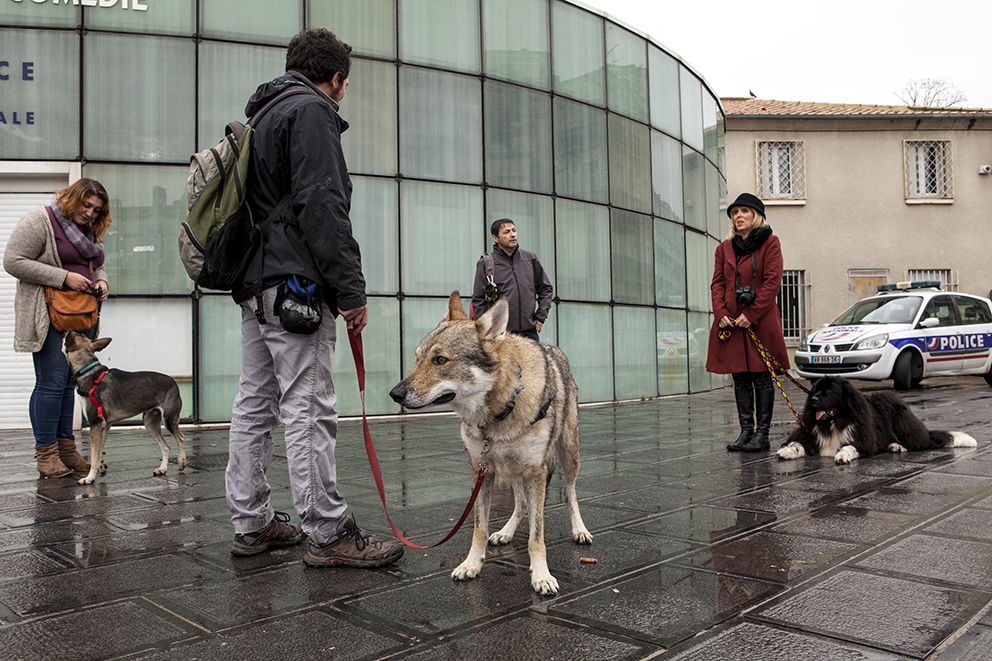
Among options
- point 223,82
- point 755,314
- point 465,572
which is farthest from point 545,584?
point 223,82

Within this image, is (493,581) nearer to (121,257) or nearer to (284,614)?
(284,614)

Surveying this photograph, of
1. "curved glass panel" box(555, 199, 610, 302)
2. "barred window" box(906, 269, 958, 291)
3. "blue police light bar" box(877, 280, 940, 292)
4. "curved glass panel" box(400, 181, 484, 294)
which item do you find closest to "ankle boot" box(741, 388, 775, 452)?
"curved glass panel" box(400, 181, 484, 294)

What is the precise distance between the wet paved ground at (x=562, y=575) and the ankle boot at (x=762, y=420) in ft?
2.74

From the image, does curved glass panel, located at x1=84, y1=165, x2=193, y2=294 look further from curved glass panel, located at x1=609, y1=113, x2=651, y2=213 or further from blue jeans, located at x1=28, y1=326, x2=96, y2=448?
curved glass panel, located at x1=609, y1=113, x2=651, y2=213

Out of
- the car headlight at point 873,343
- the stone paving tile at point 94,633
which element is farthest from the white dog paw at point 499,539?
the car headlight at point 873,343

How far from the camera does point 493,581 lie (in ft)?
10.5

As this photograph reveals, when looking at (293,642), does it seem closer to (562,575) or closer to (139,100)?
(562,575)

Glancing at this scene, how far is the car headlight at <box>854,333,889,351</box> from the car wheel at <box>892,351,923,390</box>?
1.52ft

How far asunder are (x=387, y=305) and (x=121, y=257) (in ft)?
11.9

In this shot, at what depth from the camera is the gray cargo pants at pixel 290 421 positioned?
3453 millimetres

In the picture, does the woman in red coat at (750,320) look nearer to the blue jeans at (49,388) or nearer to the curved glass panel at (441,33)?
the blue jeans at (49,388)

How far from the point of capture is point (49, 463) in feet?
19.1

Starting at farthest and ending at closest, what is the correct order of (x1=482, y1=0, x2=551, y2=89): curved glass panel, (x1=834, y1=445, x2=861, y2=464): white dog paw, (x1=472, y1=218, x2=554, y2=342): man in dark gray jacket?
(x1=482, y1=0, x2=551, y2=89): curved glass panel, (x1=472, y1=218, x2=554, y2=342): man in dark gray jacket, (x1=834, y1=445, x2=861, y2=464): white dog paw

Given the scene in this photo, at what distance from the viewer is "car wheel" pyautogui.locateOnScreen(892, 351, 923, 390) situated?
14242 millimetres
